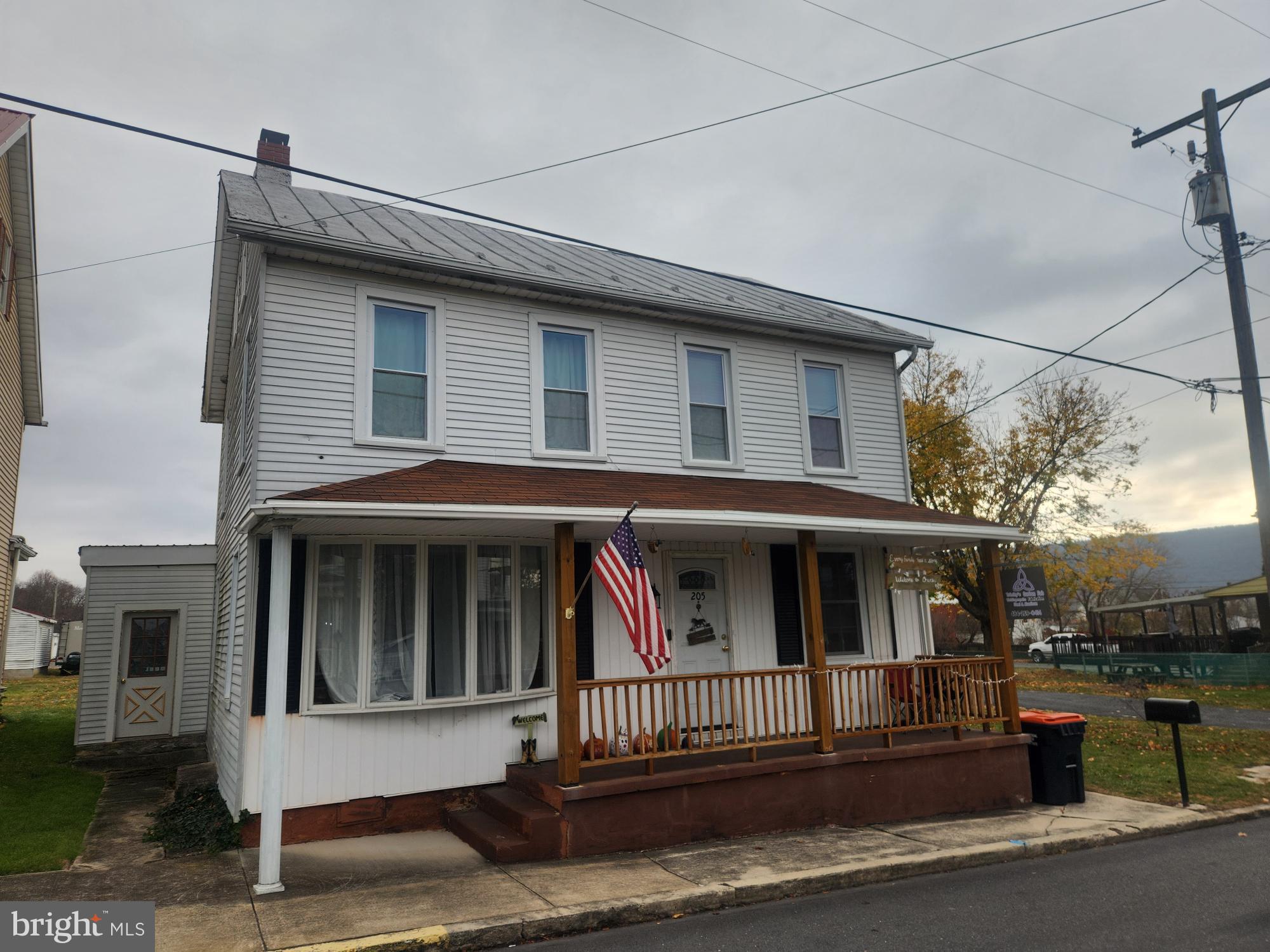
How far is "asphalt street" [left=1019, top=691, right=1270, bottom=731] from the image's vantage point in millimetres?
15211

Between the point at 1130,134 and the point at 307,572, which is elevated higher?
the point at 1130,134

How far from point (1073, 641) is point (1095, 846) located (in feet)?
96.4

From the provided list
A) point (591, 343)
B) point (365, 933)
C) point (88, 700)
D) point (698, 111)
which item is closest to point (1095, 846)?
point (365, 933)

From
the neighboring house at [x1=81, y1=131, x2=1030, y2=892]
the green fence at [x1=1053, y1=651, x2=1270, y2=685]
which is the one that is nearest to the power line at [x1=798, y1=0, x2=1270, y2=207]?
the neighboring house at [x1=81, y1=131, x2=1030, y2=892]

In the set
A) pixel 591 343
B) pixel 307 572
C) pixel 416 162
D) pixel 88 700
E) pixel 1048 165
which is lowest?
pixel 88 700

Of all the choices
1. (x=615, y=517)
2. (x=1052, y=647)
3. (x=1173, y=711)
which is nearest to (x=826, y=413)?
(x=615, y=517)

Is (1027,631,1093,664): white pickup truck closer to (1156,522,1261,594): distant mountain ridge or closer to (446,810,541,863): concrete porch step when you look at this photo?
(446,810,541,863): concrete porch step

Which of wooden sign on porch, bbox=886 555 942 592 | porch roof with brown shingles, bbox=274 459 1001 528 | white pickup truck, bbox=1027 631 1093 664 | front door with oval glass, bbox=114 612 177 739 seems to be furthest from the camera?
white pickup truck, bbox=1027 631 1093 664

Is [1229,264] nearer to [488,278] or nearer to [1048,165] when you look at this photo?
[1048,165]

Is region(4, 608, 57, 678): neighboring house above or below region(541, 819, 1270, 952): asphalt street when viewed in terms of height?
above

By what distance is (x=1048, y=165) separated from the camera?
1152cm

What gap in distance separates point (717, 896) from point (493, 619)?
12.6ft

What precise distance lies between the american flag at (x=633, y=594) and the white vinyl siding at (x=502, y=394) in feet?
9.01

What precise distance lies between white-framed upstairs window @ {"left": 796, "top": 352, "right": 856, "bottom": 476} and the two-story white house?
1.9 inches
